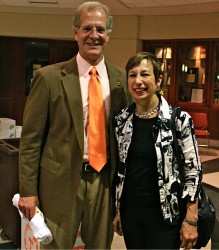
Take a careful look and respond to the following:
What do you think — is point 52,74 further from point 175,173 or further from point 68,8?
point 68,8

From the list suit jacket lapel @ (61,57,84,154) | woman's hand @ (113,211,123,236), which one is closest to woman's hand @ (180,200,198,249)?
woman's hand @ (113,211,123,236)

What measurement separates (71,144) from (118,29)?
6.93m

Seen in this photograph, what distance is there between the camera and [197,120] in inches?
280

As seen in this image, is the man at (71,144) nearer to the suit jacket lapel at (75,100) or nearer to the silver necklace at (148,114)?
the suit jacket lapel at (75,100)

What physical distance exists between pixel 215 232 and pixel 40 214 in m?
2.18

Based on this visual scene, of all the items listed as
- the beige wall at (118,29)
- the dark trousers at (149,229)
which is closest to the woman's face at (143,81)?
the dark trousers at (149,229)

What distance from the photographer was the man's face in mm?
A: 1731

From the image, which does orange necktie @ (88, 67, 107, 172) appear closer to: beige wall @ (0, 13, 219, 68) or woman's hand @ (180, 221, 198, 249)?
woman's hand @ (180, 221, 198, 249)

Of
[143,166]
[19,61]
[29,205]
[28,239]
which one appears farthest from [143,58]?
[19,61]

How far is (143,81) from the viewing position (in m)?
1.67

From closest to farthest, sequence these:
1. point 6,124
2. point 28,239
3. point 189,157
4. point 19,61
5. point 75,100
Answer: point 189,157, point 75,100, point 28,239, point 6,124, point 19,61

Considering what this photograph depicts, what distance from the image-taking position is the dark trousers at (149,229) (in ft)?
5.55

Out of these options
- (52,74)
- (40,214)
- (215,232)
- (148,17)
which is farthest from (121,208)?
(148,17)

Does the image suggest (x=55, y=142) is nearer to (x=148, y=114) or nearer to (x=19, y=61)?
(x=148, y=114)
